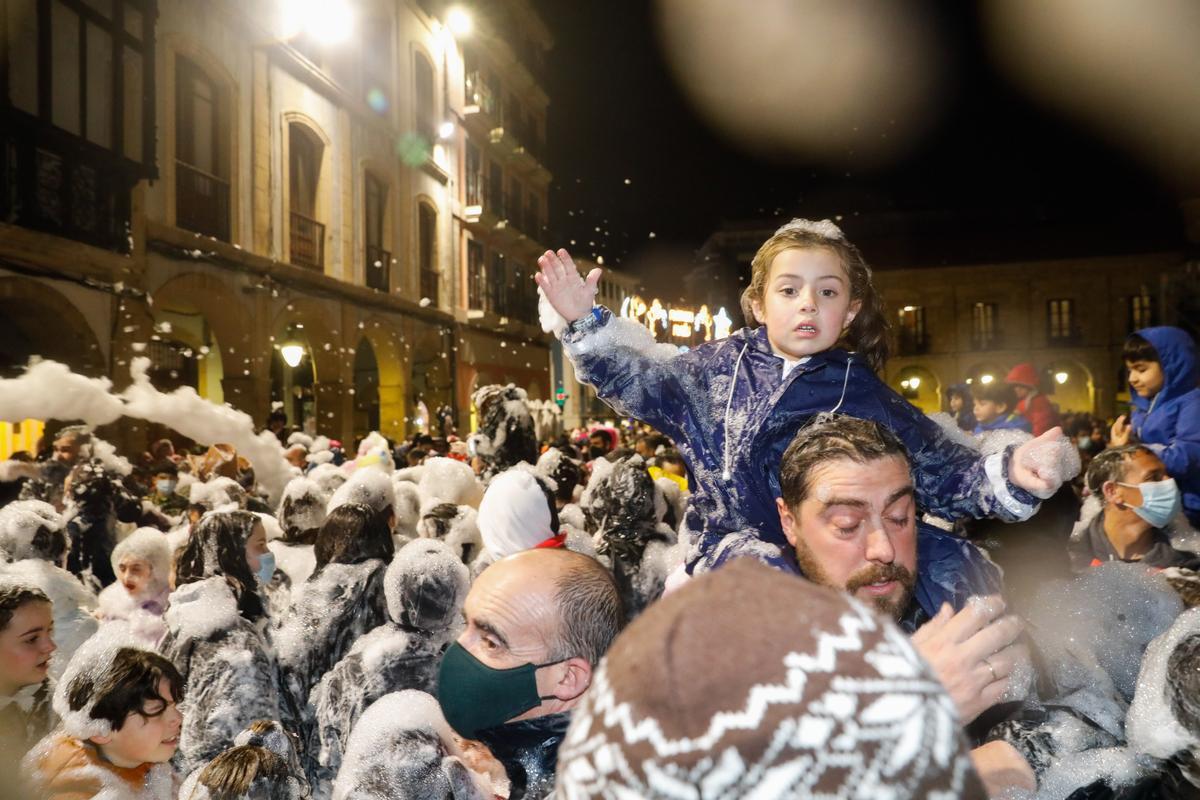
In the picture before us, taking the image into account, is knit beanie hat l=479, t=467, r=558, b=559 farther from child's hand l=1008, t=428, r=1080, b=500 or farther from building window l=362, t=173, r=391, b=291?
building window l=362, t=173, r=391, b=291

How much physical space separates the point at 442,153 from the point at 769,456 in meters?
24.2

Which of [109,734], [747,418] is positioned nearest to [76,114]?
[109,734]

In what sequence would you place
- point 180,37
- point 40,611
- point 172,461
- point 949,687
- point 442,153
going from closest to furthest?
point 949,687
point 40,611
point 172,461
point 180,37
point 442,153

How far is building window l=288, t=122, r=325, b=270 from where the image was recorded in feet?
56.9

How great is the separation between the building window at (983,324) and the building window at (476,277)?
2533cm

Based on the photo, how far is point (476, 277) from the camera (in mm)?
26828

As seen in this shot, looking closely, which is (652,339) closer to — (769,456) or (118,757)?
(769,456)

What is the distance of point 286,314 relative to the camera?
16.7m

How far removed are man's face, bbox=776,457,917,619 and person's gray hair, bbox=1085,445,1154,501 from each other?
2.77m

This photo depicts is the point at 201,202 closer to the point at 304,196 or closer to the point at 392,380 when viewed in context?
the point at 304,196

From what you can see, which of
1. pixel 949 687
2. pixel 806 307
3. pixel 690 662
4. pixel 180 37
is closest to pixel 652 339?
pixel 806 307

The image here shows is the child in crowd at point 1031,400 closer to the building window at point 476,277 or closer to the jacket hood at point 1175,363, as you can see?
the jacket hood at point 1175,363

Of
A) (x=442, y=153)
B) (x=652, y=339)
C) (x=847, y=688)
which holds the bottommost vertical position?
(x=847, y=688)

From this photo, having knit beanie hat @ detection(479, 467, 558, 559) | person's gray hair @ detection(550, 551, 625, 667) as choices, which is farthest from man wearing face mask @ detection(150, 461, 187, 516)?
person's gray hair @ detection(550, 551, 625, 667)
